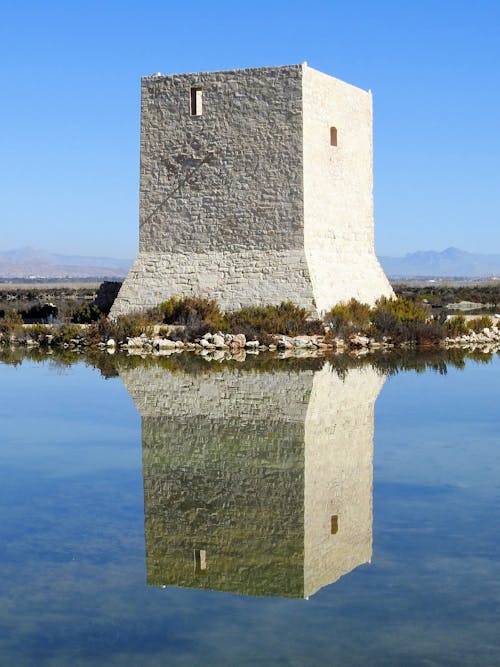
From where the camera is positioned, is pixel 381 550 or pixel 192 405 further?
pixel 192 405

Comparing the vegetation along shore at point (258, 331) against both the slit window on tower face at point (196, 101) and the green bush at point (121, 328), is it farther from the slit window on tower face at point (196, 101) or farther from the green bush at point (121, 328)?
the slit window on tower face at point (196, 101)

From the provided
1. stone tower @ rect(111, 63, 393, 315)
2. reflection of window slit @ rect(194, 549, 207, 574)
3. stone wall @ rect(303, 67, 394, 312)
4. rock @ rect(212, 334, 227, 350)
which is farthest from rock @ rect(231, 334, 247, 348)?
reflection of window slit @ rect(194, 549, 207, 574)

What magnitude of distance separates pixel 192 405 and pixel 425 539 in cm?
581

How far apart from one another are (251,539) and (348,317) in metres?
15.2

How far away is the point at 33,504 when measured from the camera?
Result: 754cm

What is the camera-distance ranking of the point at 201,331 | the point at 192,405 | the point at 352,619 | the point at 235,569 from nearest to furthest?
the point at 352,619, the point at 235,569, the point at 192,405, the point at 201,331

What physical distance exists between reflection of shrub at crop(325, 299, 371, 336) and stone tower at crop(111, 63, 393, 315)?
28cm

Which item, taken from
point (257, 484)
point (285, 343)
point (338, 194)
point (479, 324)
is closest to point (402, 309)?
point (479, 324)

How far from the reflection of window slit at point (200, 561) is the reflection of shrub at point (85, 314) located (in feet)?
59.7

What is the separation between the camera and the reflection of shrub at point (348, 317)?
20.9 meters

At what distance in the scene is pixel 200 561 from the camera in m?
6.04

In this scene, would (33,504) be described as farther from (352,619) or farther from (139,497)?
(352,619)

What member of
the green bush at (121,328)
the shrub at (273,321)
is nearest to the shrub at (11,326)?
the green bush at (121,328)

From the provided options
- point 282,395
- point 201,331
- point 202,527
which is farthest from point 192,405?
point 201,331
